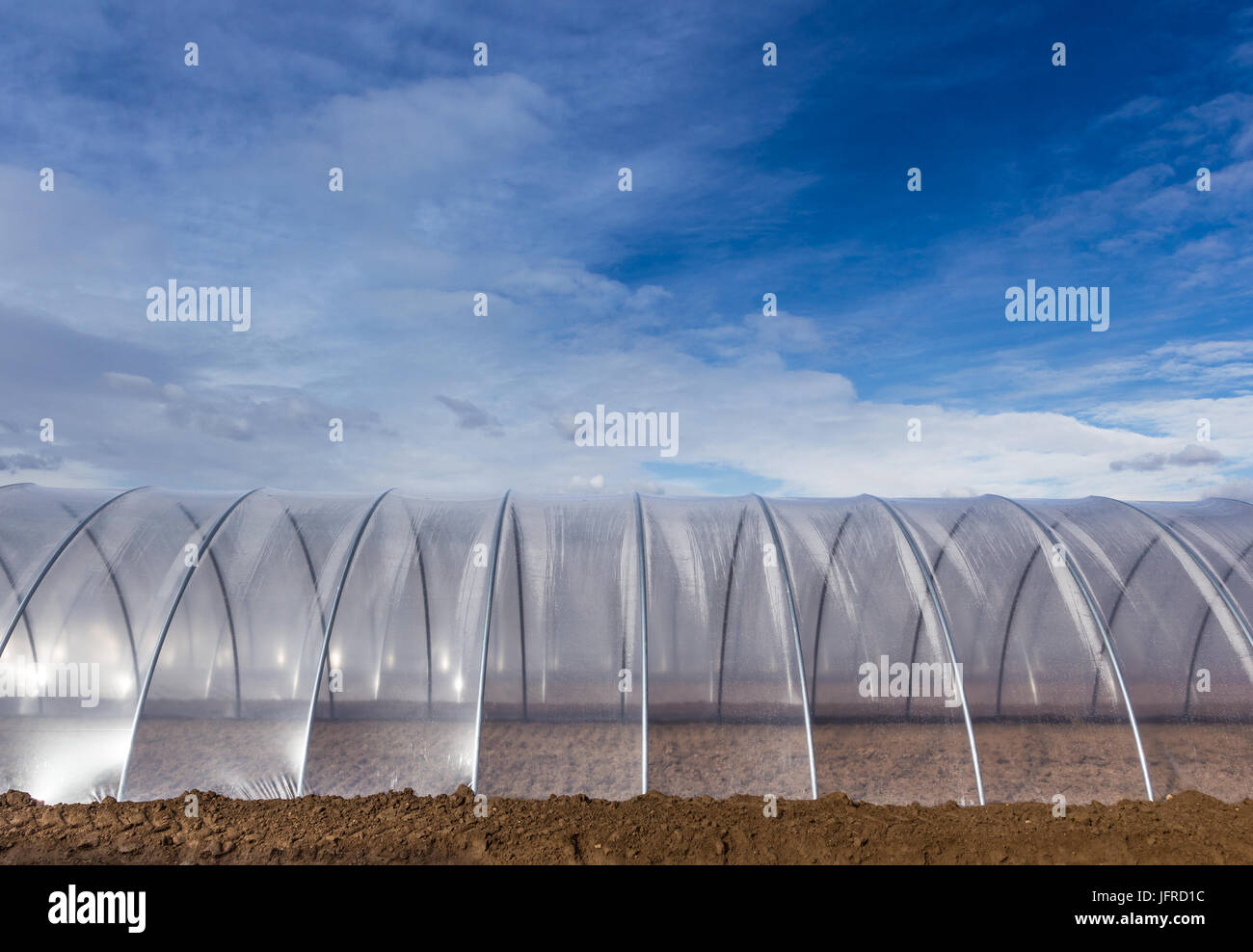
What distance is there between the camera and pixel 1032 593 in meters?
16.0

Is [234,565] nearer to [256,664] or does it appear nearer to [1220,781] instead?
[256,664]

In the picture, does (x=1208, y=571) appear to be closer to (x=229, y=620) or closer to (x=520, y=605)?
(x=520, y=605)

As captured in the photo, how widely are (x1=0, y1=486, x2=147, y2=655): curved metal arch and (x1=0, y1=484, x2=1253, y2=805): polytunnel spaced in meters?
0.06

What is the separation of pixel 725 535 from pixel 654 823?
7014 millimetres

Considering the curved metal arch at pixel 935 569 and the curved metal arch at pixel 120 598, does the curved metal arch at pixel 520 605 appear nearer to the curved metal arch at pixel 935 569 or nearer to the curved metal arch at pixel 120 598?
the curved metal arch at pixel 935 569

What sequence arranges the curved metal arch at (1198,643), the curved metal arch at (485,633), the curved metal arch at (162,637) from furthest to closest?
the curved metal arch at (1198,643), the curved metal arch at (162,637), the curved metal arch at (485,633)

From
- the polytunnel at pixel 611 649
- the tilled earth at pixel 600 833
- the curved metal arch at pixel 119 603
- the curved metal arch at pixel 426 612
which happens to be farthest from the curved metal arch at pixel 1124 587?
the curved metal arch at pixel 119 603

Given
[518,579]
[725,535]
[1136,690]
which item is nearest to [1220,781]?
[1136,690]

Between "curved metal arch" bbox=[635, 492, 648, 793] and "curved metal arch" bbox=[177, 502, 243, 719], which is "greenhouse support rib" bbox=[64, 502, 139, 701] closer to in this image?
"curved metal arch" bbox=[177, 502, 243, 719]

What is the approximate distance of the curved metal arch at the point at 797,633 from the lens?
499 inches

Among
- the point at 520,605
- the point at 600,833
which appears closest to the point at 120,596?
the point at 520,605

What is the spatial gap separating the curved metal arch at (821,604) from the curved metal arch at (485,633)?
18.4ft

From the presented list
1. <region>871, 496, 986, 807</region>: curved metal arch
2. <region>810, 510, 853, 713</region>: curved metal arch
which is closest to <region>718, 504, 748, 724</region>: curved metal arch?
<region>810, 510, 853, 713</region>: curved metal arch

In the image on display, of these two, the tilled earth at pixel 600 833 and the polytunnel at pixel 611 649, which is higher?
the polytunnel at pixel 611 649
